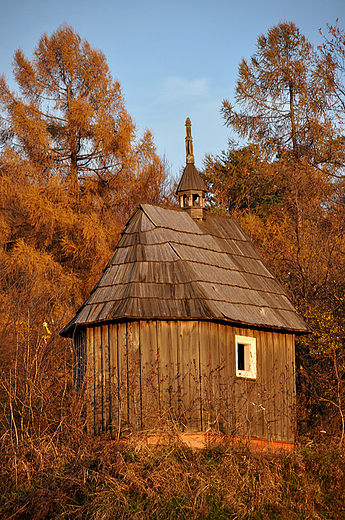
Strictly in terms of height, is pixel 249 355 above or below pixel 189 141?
below

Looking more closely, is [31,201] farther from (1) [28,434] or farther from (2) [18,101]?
(1) [28,434]

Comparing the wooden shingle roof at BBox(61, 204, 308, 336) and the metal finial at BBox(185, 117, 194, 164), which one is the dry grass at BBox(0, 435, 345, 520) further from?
the metal finial at BBox(185, 117, 194, 164)

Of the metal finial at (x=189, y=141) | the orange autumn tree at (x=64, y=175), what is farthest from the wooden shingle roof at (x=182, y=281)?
the orange autumn tree at (x=64, y=175)

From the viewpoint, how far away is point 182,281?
41.3 feet

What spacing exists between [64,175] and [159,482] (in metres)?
15.1

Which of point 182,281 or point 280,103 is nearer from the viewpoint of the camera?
point 182,281

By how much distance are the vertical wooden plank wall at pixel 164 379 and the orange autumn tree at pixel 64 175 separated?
696 cm

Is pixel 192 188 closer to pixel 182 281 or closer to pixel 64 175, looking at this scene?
pixel 182 281

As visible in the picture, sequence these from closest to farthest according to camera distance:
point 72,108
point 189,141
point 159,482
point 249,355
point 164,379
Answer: point 159,482 < point 164,379 < point 249,355 < point 189,141 < point 72,108

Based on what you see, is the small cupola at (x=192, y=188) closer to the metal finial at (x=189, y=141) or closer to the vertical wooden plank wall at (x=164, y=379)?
the metal finial at (x=189, y=141)

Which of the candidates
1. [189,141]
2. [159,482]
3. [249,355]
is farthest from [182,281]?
[189,141]

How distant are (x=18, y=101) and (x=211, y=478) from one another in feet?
56.8

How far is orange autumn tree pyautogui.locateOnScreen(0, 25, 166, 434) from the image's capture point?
818 inches

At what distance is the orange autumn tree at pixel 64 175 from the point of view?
2077 cm
